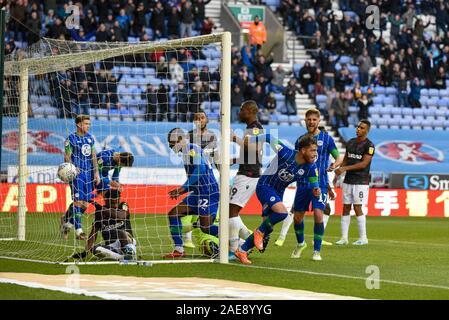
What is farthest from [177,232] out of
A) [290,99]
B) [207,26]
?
[207,26]

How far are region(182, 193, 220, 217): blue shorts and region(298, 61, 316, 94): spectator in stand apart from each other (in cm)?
2229

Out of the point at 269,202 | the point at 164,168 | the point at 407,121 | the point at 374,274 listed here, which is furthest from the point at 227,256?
the point at 407,121

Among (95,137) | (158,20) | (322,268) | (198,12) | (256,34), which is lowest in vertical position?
(322,268)

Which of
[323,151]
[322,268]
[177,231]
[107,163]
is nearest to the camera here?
[322,268]

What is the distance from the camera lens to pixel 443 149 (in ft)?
114

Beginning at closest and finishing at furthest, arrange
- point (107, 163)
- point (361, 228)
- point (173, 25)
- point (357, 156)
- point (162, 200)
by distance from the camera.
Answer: point (107, 163) < point (361, 228) < point (357, 156) < point (162, 200) < point (173, 25)

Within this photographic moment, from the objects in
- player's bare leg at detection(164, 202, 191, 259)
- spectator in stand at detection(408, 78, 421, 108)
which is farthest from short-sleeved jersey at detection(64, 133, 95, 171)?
spectator in stand at detection(408, 78, 421, 108)

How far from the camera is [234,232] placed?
14750 millimetres

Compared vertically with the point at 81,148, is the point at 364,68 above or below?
above

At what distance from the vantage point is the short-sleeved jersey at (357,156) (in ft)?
62.1

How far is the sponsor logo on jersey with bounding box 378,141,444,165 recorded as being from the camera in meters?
34.3

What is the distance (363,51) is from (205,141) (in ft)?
77.9

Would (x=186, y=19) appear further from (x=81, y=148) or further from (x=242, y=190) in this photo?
(x=242, y=190)

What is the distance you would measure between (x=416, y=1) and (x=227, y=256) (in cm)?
3118
